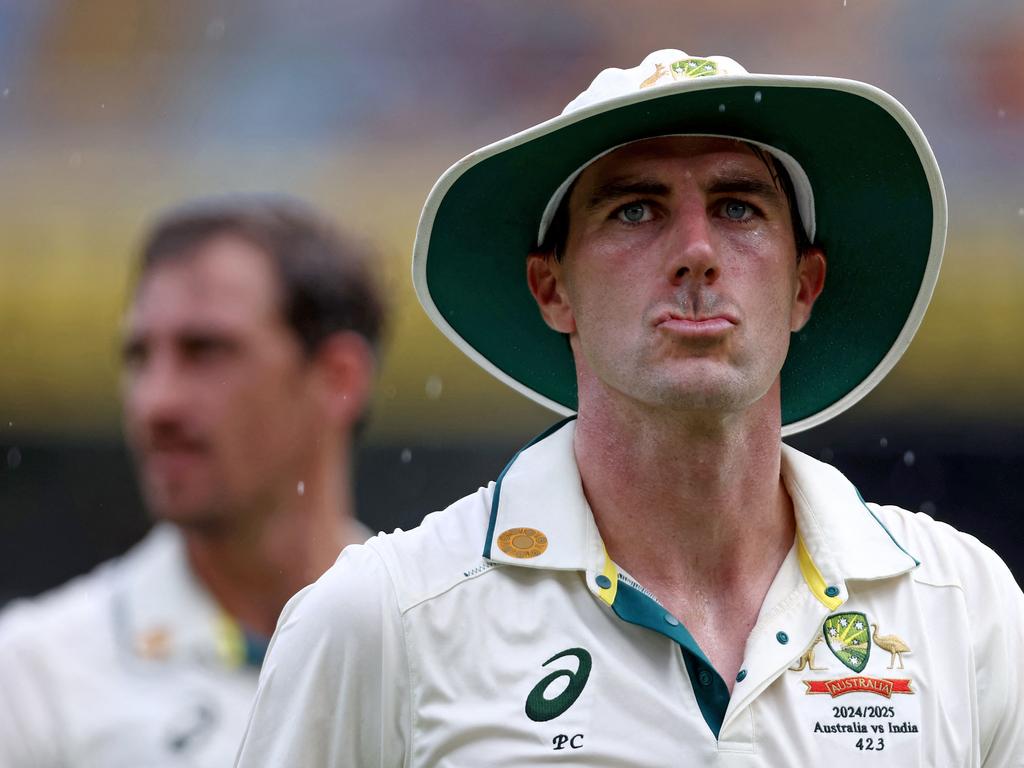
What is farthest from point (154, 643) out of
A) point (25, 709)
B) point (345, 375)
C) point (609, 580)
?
point (609, 580)

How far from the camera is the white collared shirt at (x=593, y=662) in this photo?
209 cm

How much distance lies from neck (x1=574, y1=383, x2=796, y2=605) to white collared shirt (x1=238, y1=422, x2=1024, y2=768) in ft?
0.17

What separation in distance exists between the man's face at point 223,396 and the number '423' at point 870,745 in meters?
2.87

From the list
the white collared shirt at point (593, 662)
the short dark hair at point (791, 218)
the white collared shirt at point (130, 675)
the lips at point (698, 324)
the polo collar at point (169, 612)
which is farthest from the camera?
the polo collar at point (169, 612)

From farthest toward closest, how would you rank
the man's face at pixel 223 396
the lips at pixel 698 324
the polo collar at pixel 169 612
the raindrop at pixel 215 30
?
the raindrop at pixel 215 30, the man's face at pixel 223 396, the polo collar at pixel 169 612, the lips at pixel 698 324

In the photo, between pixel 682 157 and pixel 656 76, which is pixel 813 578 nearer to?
pixel 682 157

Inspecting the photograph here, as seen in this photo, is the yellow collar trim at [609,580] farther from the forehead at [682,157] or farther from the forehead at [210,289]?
the forehead at [210,289]

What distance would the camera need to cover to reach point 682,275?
88.7 inches

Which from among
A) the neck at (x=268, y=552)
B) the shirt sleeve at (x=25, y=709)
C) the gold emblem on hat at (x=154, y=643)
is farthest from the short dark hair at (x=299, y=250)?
the shirt sleeve at (x=25, y=709)

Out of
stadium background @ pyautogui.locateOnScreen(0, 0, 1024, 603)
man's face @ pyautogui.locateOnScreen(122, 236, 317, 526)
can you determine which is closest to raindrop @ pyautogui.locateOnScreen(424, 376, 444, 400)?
stadium background @ pyautogui.locateOnScreen(0, 0, 1024, 603)

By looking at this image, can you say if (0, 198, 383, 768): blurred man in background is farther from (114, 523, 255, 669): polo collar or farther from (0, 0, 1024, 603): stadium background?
(0, 0, 1024, 603): stadium background

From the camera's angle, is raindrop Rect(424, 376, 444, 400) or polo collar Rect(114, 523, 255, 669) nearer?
polo collar Rect(114, 523, 255, 669)

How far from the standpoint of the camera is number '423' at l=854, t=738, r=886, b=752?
211 cm

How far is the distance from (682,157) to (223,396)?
2.64 meters
